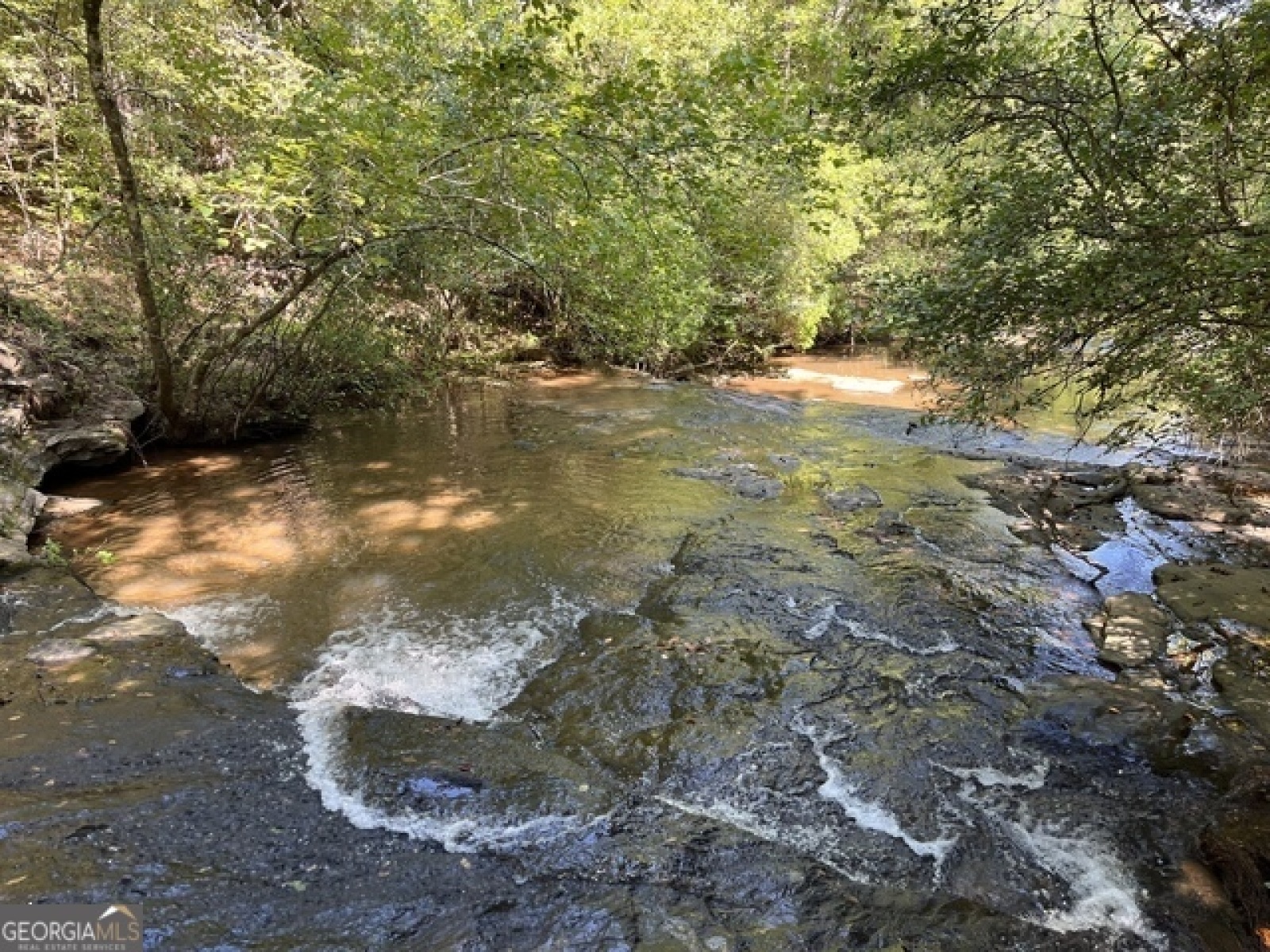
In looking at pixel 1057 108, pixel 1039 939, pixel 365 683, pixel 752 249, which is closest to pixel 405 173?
pixel 752 249

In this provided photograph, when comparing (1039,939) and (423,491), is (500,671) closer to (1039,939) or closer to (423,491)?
(1039,939)

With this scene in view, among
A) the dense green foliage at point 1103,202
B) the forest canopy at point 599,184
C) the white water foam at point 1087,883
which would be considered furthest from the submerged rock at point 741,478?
the white water foam at point 1087,883

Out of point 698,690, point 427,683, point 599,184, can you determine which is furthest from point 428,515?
point 698,690

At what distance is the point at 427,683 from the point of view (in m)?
5.16

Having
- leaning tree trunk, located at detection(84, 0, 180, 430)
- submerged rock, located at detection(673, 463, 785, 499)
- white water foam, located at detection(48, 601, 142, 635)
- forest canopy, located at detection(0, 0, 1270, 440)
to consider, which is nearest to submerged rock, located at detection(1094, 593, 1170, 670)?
forest canopy, located at detection(0, 0, 1270, 440)

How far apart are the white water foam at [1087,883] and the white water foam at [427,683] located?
2.43m

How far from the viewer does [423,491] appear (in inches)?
374

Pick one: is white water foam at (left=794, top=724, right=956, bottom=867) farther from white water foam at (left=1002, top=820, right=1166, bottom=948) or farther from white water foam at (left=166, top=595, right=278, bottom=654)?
white water foam at (left=166, top=595, right=278, bottom=654)

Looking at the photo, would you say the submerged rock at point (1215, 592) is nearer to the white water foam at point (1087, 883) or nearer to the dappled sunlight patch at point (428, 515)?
the white water foam at point (1087, 883)

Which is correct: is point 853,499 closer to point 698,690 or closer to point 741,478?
point 741,478

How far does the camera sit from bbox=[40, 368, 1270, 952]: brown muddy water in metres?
3.52

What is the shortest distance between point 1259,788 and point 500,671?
4.77 meters

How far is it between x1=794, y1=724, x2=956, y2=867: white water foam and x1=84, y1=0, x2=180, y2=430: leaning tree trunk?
8.29m

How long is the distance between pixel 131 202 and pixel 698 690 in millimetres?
7409
